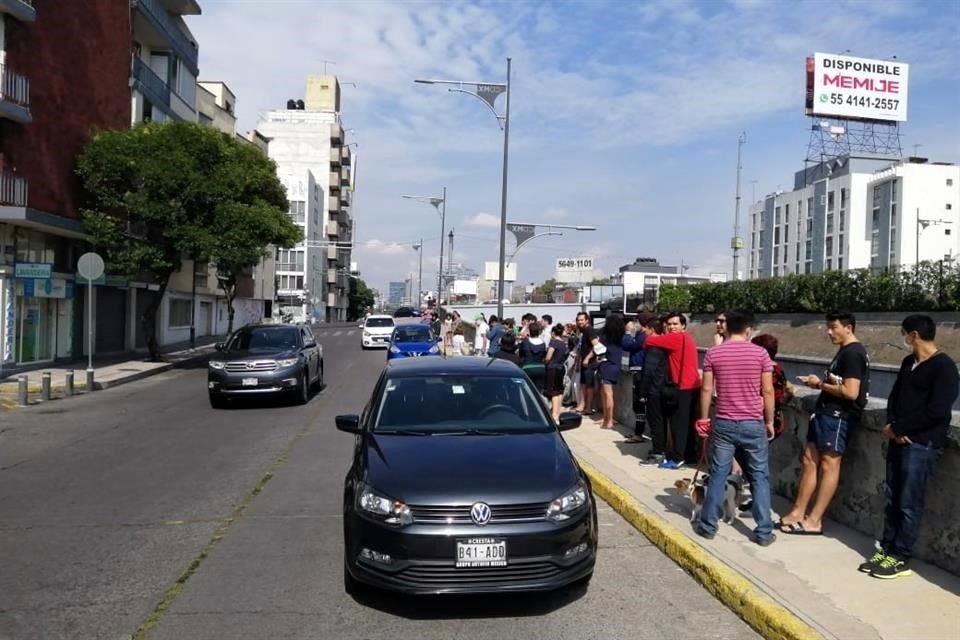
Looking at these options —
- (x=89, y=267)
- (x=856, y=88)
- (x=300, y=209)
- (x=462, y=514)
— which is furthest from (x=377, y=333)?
(x=300, y=209)

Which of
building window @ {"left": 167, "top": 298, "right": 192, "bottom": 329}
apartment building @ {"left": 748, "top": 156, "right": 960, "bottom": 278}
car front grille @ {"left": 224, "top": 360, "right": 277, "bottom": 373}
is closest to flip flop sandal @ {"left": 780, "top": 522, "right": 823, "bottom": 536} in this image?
car front grille @ {"left": 224, "top": 360, "right": 277, "bottom": 373}

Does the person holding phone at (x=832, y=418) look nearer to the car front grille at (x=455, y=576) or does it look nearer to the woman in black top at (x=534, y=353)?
the car front grille at (x=455, y=576)

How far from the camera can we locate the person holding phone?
6160 mm

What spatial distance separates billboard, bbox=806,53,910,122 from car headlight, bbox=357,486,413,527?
68.8 m

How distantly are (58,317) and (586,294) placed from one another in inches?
2550

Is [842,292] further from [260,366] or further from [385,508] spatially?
[385,508]

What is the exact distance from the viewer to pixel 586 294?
86.4 m

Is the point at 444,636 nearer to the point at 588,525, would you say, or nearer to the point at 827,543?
the point at 588,525

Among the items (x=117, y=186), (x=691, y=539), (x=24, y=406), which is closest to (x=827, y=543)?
(x=691, y=539)

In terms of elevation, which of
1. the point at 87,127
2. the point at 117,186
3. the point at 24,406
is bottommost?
the point at 24,406

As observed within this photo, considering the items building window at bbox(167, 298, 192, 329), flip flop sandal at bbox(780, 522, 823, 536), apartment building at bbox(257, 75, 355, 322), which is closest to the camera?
flip flop sandal at bbox(780, 522, 823, 536)

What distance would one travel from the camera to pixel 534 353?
46.2 feet

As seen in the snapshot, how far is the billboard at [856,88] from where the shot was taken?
65562mm

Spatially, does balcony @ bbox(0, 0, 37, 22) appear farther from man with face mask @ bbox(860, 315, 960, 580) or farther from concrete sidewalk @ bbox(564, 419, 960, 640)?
man with face mask @ bbox(860, 315, 960, 580)
